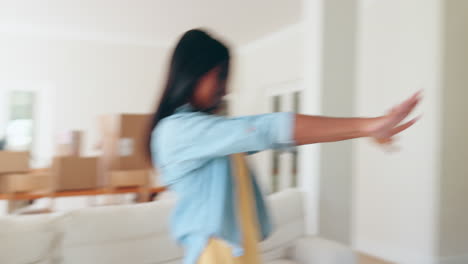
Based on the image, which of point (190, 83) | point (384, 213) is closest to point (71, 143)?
point (190, 83)

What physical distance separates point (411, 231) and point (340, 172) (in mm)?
1464

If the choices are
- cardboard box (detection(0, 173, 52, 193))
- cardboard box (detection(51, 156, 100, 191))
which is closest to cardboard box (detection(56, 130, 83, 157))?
cardboard box (detection(51, 156, 100, 191))

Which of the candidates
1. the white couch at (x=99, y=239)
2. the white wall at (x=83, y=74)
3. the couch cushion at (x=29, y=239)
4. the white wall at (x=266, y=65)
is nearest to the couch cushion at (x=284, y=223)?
the white couch at (x=99, y=239)

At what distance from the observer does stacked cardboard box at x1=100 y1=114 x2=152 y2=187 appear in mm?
2723

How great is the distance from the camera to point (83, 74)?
5.32 m

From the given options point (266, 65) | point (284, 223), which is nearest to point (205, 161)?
point (284, 223)

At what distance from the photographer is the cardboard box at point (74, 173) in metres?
2.67

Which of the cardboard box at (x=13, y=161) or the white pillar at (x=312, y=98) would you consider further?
the cardboard box at (x=13, y=161)

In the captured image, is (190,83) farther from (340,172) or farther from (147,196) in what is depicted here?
(147,196)

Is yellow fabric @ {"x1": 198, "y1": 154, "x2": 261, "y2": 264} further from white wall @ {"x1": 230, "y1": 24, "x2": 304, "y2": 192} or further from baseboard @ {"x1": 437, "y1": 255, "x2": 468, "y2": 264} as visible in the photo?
→ white wall @ {"x1": 230, "y1": 24, "x2": 304, "y2": 192}

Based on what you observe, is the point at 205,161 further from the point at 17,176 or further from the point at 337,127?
the point at 17,176

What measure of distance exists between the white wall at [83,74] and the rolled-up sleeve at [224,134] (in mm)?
4449

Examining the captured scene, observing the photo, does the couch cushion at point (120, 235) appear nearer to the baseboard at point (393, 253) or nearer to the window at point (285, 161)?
the baseboard at point (393, 253)

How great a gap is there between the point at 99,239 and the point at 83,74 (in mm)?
4313
